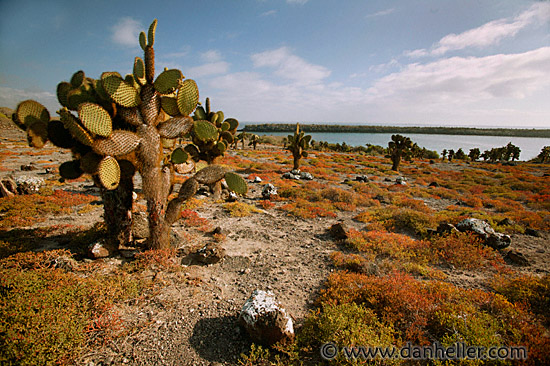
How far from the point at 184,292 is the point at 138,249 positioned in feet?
7.50

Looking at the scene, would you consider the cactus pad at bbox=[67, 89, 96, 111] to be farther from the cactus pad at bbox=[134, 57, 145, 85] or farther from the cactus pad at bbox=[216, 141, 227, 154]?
the cactus pad at bbox=[216, 141, 227, 154]

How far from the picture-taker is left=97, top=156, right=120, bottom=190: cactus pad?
4486 millimetres

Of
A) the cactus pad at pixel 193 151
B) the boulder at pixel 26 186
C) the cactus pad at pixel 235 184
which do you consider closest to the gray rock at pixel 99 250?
the cactus pad at pixel 235 184

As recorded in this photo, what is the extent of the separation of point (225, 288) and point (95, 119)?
4.49m

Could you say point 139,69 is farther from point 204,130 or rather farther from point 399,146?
point 399,146

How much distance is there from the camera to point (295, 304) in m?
4.64

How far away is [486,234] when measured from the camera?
24.4 feet

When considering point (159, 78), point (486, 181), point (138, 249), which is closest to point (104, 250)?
point (138, 249)

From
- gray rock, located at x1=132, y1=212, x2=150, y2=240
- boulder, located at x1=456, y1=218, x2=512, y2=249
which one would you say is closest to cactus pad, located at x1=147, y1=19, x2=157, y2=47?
gray rock, located at x1=132, y1=212, x2=150, y2=240

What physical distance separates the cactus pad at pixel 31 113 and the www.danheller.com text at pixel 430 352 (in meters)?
7.46

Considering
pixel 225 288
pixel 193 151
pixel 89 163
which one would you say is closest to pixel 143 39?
pixel 89 163

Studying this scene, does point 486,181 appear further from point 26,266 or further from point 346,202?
point 26,266

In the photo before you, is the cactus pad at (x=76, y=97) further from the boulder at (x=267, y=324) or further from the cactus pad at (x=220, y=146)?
the cactus pad at (x=220, y=146)

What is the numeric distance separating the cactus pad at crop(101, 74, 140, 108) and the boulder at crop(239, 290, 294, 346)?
16.2 ft
